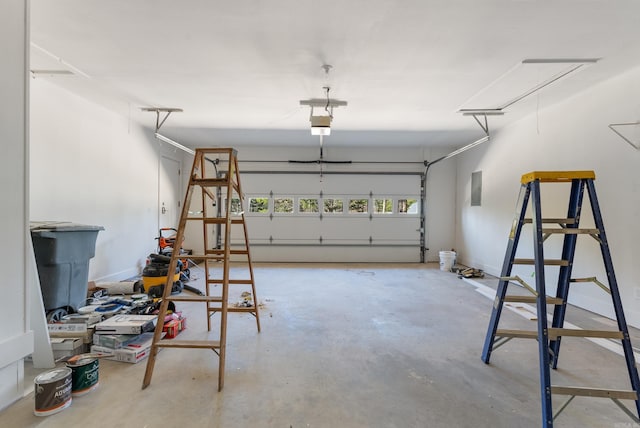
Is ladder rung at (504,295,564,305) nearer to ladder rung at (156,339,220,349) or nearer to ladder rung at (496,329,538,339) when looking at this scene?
ladder rung at (496,329,538,339)

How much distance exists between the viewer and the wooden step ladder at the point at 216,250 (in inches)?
75.2

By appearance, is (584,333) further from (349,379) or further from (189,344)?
(189,344)

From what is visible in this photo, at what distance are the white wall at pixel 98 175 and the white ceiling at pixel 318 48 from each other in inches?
13.7

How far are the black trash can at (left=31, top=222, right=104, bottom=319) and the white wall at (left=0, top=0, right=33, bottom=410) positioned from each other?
4.08 feet

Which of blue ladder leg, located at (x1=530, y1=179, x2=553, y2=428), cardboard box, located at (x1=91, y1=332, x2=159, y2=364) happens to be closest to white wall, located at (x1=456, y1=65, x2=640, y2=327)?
blue ladder leg, located at (x1=530, y1=179, x2=553, y2=428)

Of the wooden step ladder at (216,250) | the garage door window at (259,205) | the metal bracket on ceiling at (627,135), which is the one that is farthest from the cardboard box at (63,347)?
the metal bracket on ceiling at (627,135)

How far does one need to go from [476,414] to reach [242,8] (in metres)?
3.12

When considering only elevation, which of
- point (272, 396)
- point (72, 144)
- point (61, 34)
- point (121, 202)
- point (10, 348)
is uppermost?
point (61, 34)

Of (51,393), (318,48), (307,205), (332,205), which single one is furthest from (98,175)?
(332,205)

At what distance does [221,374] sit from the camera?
1888mm

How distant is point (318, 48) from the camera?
101 inches

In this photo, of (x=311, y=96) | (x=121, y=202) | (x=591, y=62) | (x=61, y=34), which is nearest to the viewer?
(x=61, y=34)

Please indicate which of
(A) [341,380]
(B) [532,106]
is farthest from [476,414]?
(B) [532,106]

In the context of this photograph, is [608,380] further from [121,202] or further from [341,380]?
[121,202]
